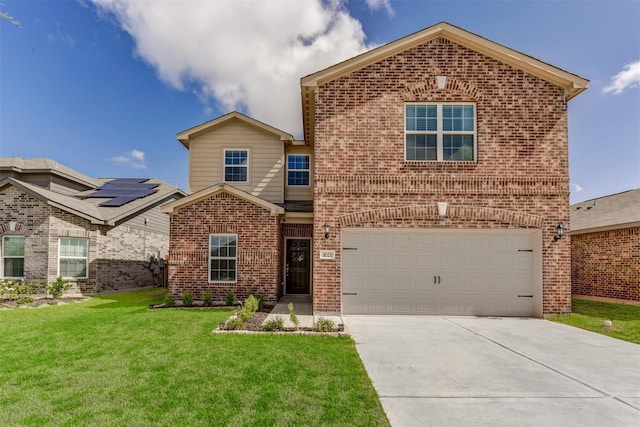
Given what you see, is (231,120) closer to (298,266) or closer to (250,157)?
(250,157)

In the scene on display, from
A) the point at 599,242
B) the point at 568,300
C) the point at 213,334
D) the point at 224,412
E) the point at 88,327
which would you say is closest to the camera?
the point at 224,412

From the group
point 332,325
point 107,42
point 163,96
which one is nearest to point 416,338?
point 332,325

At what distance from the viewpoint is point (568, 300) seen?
9.55 metres

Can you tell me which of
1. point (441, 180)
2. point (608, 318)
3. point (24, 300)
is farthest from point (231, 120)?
point (608, 318)

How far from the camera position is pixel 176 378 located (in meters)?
4.86

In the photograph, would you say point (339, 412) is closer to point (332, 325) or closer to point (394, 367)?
A: point (394, 367)

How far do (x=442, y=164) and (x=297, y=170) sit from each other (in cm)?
620

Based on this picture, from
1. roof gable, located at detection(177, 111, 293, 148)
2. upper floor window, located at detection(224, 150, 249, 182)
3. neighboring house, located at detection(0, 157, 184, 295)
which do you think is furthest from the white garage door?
neighboring house, located at detection(0, 157, 184, 295)

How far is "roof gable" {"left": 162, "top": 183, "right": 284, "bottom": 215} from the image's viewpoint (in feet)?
36.9

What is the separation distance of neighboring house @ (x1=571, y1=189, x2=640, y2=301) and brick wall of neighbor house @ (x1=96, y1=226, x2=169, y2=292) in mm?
18763

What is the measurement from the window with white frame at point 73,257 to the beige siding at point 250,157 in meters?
4.87

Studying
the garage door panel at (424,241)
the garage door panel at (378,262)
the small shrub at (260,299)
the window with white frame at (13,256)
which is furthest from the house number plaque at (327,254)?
the window with white frame at (13,256)

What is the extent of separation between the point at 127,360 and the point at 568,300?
34.5 feet

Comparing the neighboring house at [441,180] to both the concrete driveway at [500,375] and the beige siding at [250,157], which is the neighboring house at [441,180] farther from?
the beige siding at [250,157]
